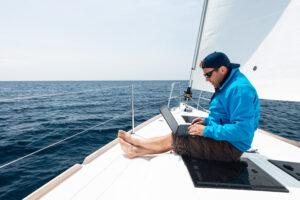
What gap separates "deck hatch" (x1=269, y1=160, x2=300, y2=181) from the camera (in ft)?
4.08

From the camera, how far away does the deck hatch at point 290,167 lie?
1.24 metres

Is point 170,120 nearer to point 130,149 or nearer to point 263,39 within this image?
point 130,149

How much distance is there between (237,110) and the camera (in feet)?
3.29

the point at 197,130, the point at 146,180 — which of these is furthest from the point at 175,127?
the point at 146,180

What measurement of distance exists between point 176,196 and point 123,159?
84 cm

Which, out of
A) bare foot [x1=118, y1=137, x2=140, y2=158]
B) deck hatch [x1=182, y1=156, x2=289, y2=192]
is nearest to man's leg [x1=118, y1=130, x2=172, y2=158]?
bare foot [x1=118, y1=137, x2=140, y2=158]

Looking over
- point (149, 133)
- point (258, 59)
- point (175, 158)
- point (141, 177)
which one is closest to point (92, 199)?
point (141, 177)

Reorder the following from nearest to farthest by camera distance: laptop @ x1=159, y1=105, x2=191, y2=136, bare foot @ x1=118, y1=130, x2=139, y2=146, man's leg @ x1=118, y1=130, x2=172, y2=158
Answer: laptop @ x1=159, y1=105, x2=191, y2=136 → man's leg @ x1=118, y1=130, x2=172, y2=158 → bare foot @ x1=118, y1=130, x2=139, y2=146

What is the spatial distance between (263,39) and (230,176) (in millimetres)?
2025

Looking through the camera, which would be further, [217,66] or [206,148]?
[206,148]

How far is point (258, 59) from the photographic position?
215cm

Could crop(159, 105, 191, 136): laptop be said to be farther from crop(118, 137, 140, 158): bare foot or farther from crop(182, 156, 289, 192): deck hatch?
crop(118, 137, 140, 158): bare foot

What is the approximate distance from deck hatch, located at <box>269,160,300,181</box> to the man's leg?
1016mm

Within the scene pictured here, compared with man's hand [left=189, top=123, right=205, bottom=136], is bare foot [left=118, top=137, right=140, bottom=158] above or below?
below
